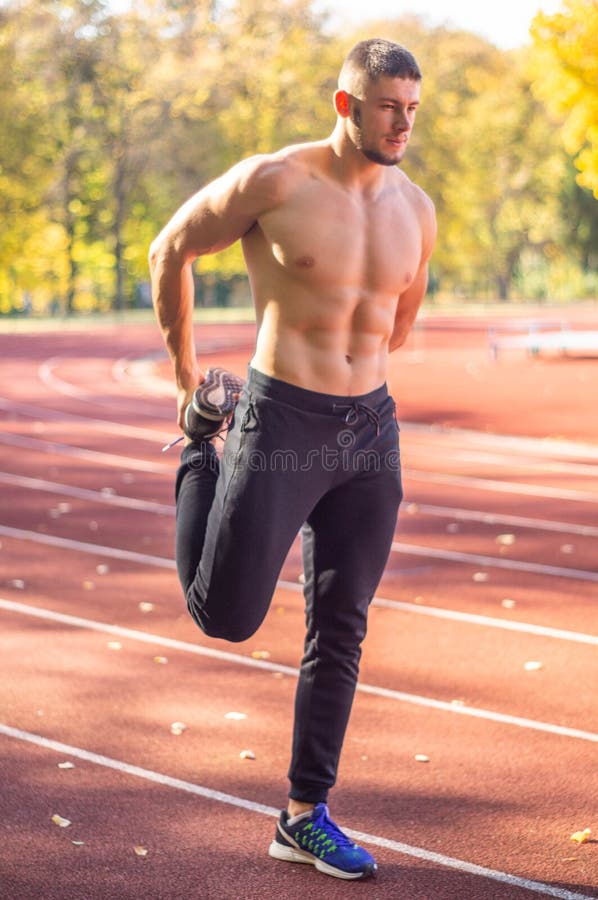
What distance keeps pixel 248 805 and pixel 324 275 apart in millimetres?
1867

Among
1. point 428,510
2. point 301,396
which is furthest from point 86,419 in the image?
point 301,396

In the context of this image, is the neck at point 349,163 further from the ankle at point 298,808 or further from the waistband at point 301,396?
the ankle at point 298,808

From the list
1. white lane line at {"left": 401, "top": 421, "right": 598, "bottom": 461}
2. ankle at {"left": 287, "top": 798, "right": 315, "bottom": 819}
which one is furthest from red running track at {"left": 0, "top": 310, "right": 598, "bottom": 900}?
white lane line at {"left": 401, "top": 421, "right": 598, "bottom": 461}

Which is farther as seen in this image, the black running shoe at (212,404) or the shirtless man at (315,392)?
the black running shoe at (212,404)

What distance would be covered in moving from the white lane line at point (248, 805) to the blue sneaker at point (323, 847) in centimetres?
25

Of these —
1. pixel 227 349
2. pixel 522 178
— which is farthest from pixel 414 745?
pixel 522 178

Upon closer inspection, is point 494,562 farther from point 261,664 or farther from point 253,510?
point 253,510

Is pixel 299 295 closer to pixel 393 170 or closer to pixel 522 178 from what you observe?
pixel 393 170

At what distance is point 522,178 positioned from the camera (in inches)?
2773

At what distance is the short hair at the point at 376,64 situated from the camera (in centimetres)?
352

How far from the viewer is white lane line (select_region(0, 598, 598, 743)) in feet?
17.8

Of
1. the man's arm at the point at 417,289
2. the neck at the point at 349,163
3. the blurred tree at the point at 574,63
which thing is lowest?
the man's arm at the point at 417,289

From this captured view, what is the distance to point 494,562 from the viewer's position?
884 cm

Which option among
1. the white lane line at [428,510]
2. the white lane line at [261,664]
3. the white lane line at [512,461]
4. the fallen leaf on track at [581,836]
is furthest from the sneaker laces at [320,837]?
the white lane line at [512,461]
